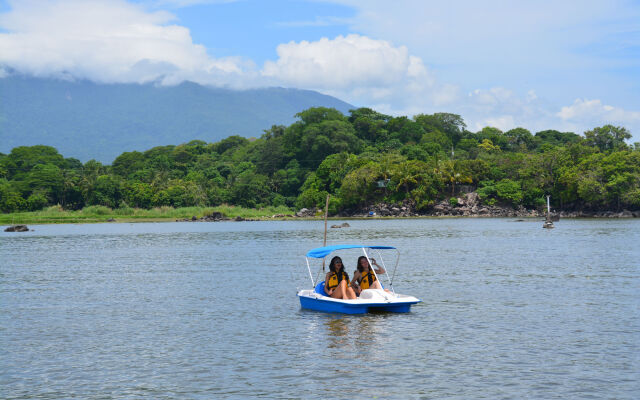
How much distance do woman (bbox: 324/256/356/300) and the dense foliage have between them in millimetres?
104583

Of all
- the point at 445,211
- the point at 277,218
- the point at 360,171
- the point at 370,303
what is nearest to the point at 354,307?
the point at 370,303

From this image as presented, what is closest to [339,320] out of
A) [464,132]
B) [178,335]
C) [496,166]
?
[178,335]

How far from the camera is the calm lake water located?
48.3 ft

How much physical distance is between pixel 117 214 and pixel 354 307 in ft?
416

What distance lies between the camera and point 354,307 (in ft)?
74.6

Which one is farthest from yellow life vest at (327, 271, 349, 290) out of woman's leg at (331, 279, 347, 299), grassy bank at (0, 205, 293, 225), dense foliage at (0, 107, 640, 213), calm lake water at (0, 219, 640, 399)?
grassy bank at (0, 205, 293, 225)

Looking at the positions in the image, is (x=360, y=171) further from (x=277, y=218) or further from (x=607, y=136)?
(x=607, y=136)

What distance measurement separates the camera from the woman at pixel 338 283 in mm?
23234

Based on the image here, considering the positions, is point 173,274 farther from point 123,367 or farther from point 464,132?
point 464,132

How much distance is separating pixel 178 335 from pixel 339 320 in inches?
223

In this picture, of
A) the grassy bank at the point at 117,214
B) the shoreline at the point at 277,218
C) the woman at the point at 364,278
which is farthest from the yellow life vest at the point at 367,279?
the grassy bank at the point at 117,214

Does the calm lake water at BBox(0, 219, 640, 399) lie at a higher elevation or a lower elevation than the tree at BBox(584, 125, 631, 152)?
lower

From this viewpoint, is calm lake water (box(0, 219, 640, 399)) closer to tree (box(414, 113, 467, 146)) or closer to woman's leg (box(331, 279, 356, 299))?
woman's leg (box(331, 279, 356, 299))

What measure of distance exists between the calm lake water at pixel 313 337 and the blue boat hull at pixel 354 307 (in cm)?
35
